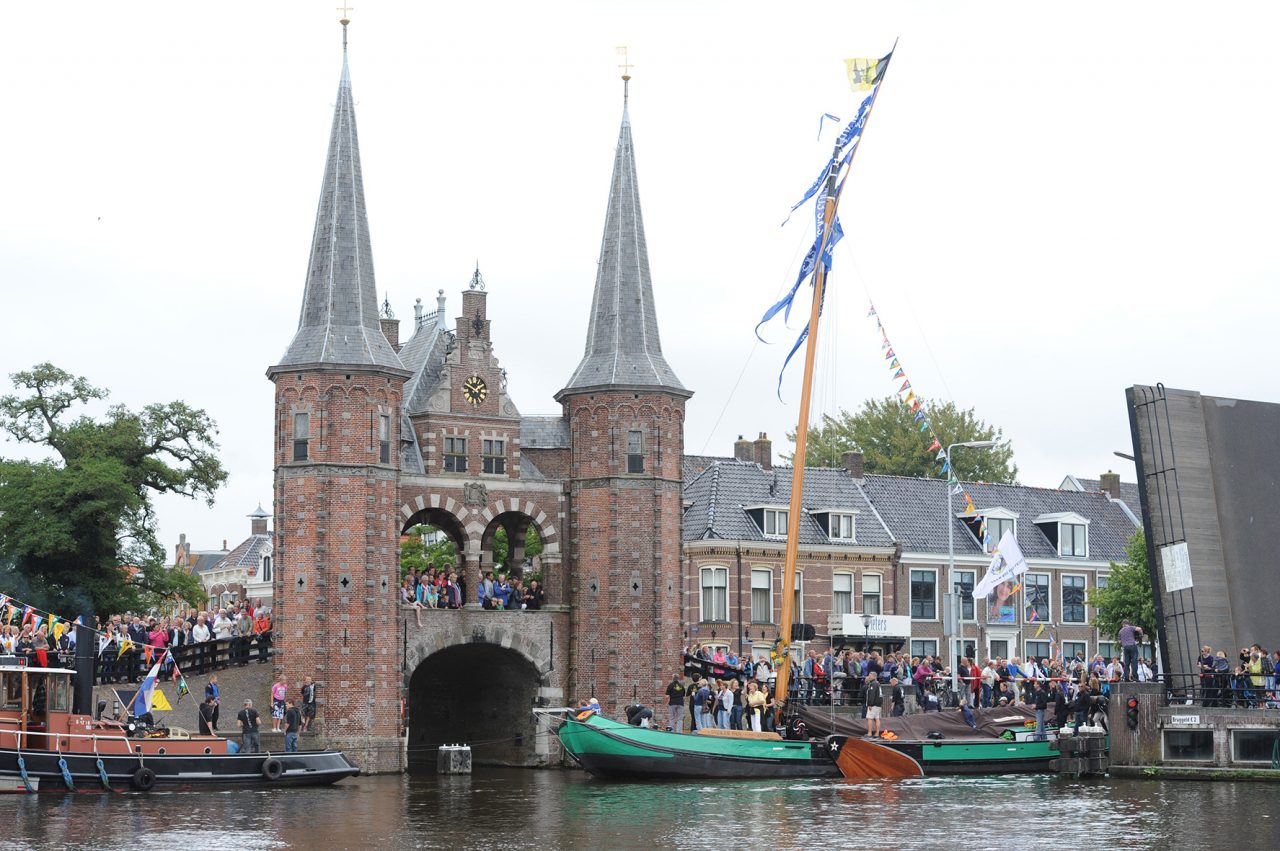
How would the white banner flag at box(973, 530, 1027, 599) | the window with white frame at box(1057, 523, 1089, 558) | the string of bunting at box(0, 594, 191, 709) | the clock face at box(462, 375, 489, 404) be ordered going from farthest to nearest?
the window with white frame at box(1057, 523, 1089, 558) < the clock face at box(462, 375, 489, 404) < the white banner flag at box(973, 530, 1027, 599) < the string of bunting at box(0, 594, 191, 709)

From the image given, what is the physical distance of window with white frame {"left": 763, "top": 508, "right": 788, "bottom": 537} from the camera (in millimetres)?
63250

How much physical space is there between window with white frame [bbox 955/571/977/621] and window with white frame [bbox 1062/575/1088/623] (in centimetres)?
374

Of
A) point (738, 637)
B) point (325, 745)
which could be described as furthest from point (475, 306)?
point (738, 637)

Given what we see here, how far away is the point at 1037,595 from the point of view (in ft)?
226

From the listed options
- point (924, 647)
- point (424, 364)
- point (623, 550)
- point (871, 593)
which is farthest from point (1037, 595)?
point (424, 364)

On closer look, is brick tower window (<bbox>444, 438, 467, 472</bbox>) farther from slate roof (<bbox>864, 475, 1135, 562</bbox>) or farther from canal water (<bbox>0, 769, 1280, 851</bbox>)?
slate roof (<bbox>864, 475, 1135, 562</bbox>)

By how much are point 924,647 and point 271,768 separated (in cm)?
3135

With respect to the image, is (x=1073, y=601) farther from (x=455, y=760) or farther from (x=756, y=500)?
(x=455, y=760)

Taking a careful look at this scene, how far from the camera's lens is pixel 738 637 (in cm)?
6153

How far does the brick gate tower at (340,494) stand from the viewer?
1836 inches

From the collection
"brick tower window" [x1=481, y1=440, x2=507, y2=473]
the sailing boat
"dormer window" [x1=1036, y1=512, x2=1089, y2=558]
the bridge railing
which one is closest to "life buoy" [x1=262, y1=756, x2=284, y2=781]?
the bridge railing

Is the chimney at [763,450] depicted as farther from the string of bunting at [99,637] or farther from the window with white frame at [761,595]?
the string of bunting at [99,637]

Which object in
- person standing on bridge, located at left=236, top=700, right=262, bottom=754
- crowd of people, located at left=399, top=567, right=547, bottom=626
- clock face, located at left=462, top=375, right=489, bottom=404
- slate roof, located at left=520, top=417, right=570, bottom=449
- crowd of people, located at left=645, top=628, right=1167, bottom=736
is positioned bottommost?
person standing on bridge, located at left=236, top=700, right=262, bottom=754

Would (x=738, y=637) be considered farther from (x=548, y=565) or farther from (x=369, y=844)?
(x=369, y=844)
